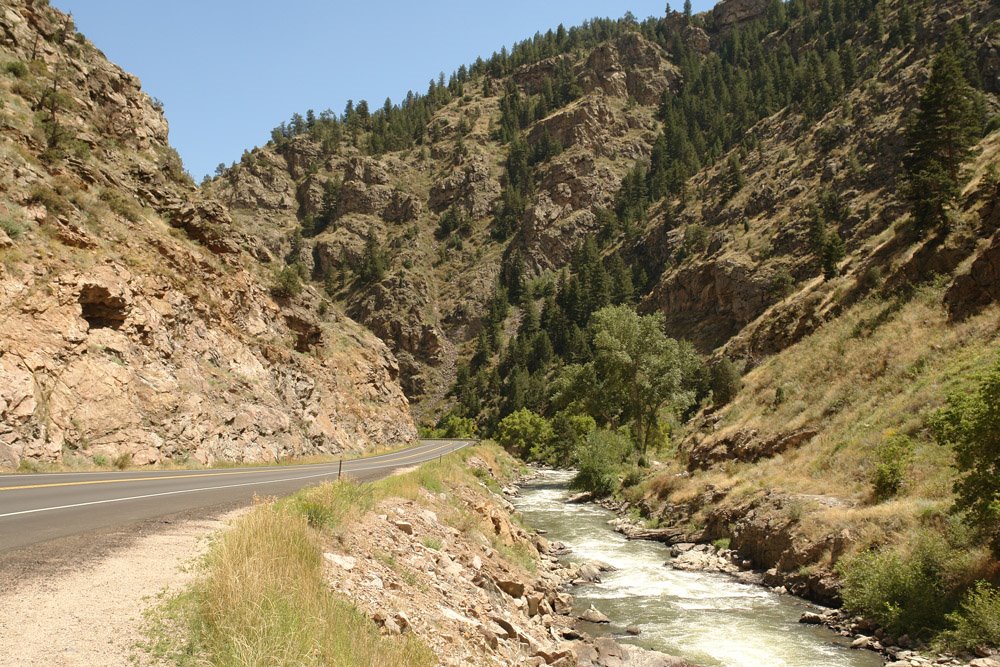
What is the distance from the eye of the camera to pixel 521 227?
15438cm

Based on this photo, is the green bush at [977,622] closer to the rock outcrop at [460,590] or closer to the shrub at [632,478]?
the rock outcrop at [460,590]

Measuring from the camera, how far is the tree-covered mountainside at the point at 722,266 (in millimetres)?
22609

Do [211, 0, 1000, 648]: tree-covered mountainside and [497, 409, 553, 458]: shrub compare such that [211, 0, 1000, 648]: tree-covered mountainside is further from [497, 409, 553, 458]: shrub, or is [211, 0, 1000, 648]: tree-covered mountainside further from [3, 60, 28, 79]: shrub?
[3, 60, 28, 79]: shrub

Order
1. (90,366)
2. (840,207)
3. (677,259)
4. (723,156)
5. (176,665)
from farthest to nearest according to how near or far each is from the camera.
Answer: (723,156), (677,259), (840,207), (90,366), (176,665)

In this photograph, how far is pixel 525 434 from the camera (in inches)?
3735

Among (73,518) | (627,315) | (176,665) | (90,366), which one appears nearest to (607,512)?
(627,315)

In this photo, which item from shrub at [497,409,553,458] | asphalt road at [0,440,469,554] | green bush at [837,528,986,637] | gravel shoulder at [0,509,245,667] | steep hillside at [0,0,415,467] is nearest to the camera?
gravel shoulder at [0,509,245,667]

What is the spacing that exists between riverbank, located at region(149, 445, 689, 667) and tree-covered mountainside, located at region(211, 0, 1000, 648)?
8644 mm

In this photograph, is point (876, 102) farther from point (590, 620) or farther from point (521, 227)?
point (590, 620)

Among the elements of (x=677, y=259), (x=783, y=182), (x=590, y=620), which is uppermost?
(x=783, y=182)

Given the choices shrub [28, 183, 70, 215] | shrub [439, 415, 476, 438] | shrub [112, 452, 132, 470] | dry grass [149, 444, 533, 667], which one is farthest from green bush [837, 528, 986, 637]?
shrub [439, 415, 476, 438]

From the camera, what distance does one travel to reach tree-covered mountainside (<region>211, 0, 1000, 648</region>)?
2261 centimetres

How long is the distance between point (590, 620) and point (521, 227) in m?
143

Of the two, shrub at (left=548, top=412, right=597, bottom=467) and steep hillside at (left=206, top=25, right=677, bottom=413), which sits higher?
steep hillside at (left=206, top=25, right=677, bottom=413)
